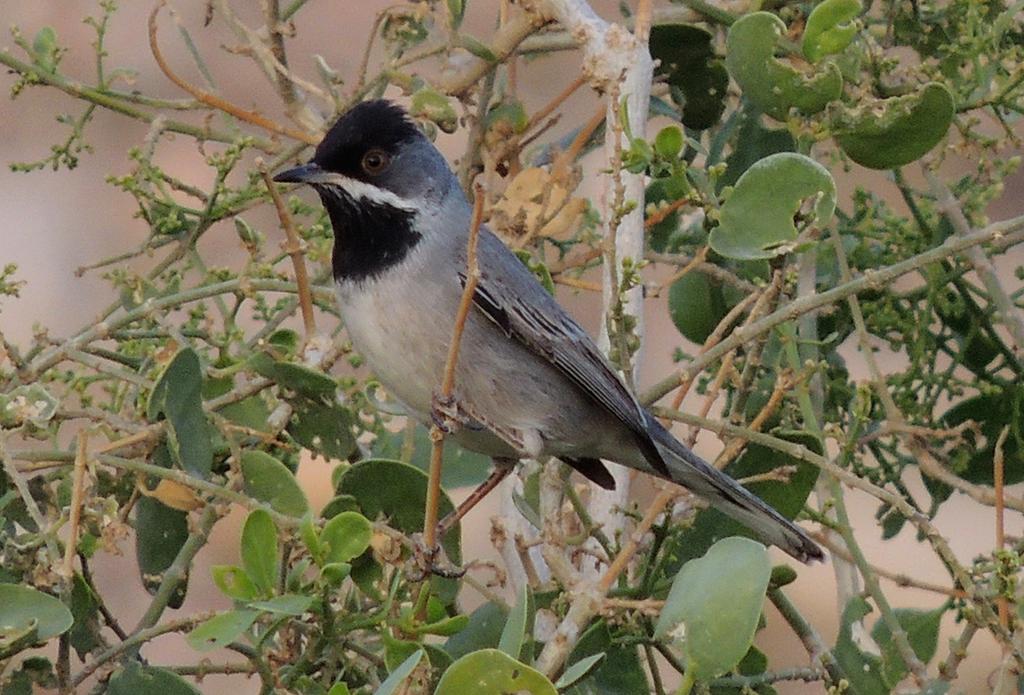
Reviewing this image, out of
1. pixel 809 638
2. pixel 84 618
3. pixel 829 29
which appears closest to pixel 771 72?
pixel 829 29

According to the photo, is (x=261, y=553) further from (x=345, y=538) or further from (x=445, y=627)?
(x=445, y=627)

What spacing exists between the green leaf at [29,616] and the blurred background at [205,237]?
3.31 m

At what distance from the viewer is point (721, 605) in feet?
5.85

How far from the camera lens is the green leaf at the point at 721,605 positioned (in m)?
1.76

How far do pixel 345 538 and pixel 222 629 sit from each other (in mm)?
195

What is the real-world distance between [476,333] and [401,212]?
0.29m

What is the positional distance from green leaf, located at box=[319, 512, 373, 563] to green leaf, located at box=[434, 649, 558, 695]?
358 millimetres

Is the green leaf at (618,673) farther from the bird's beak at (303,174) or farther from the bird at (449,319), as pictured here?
the bird's beak at (303,174)

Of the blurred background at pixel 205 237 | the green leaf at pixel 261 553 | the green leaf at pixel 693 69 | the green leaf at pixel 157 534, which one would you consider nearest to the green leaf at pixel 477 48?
the green leaf at pixel 693 69

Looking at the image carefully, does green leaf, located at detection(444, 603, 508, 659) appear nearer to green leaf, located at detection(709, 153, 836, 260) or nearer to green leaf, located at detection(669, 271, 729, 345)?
green leaf, located at detection(709, 153, 836, 260)

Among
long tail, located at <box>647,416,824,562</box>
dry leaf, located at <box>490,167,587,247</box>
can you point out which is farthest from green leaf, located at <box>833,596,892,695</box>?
dry leaf, located at <box>490,167,587,247</box>

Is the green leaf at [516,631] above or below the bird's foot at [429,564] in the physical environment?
above

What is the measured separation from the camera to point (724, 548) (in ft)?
5.95

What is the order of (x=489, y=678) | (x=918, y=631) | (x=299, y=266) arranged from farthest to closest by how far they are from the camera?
(x=299, y=266), (x=918, y=631), (x=489, y=678)
